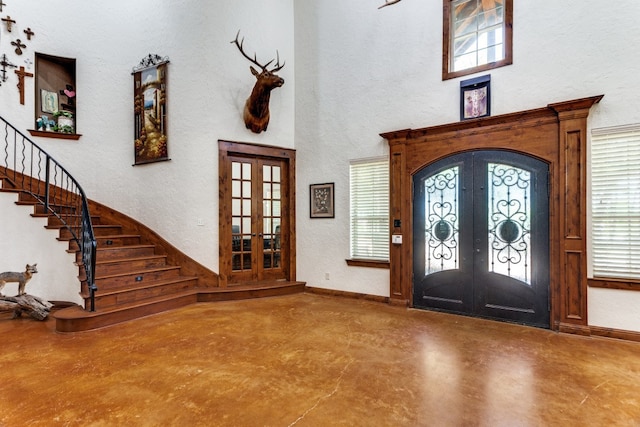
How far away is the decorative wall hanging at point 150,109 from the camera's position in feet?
18.6

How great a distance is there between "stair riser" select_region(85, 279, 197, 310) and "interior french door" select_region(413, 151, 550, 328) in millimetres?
3482

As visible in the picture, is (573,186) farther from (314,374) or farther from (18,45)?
(18,45)

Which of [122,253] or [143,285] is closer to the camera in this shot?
[143,285]

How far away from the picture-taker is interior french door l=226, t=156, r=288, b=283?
5.64 meters

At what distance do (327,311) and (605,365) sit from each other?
2922mm

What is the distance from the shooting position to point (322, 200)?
18.9 feet

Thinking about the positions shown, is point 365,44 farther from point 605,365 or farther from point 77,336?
point 77,336

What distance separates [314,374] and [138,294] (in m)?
3.06

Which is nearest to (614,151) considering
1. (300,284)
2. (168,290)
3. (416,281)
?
(416,281)

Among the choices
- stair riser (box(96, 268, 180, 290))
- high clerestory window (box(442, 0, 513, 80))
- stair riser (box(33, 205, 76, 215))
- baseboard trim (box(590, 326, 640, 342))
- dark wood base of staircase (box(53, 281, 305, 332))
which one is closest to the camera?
baseboard trim (box(590, 326, 640, 342))

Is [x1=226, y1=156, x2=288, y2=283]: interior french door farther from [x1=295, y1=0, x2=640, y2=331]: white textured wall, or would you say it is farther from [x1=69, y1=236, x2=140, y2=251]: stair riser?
[x1=69, y1=236, x2=140, y2=251]: stair riser

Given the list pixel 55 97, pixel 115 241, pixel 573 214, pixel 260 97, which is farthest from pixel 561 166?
pixel 55 97

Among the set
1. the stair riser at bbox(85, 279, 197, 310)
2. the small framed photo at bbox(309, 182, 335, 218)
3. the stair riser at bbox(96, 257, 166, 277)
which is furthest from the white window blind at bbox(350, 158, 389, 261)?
the stair riser at bbox(96, 257, 166, 277)

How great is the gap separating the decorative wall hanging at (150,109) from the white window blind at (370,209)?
126 inches
